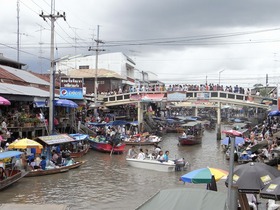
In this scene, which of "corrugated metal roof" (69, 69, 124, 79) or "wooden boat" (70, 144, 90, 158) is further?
"corrugated metal roof" (69, 69, 124, 79)

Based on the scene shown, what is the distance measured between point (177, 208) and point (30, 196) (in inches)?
487

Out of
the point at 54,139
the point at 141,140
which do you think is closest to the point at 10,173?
the point at 54,139

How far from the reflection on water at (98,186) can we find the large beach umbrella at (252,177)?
7.56 meters

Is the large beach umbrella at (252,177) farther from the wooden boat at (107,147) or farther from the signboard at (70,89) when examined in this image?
the signboard at (70,89)

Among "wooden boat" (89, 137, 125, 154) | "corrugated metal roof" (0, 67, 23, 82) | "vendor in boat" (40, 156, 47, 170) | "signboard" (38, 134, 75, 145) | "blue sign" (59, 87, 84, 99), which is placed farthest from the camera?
"blue sign" (59, 87, 84, 99)

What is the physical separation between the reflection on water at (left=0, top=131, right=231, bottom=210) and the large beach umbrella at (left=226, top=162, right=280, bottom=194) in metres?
7.56

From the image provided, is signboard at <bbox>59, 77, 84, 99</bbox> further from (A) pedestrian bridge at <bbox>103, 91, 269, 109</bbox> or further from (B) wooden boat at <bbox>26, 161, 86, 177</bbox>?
(A) pedestrian bridge at <bbox>103, 91, 269, 109</bbox>

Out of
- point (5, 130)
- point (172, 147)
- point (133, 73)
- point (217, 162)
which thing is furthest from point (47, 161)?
point (133, 73)

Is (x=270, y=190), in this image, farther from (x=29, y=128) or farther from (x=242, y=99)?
(x=242, y=99)

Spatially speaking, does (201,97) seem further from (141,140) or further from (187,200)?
(187,200)

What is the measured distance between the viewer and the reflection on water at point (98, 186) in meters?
17.5

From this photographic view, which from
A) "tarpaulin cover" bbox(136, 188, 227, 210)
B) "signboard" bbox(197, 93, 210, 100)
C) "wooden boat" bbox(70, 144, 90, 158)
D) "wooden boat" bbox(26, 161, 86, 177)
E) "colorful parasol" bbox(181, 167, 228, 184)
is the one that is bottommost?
"wooden boat" bbox(26, 161, 86, 177)

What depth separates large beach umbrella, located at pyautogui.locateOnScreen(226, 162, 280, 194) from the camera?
9.39 metres

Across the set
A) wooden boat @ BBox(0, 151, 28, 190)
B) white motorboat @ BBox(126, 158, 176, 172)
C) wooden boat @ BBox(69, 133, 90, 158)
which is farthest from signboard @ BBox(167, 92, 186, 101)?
wooden boat @ BBox(0, 151, 28, 190)
